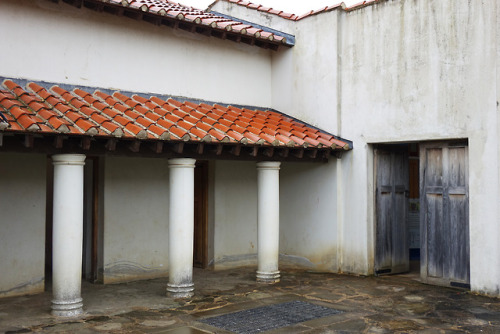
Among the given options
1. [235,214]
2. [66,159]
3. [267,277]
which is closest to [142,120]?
[66,159]

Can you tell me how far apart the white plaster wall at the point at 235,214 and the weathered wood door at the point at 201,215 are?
26 centimetres

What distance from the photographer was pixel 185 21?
1050cm

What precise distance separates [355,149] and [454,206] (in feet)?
7.75

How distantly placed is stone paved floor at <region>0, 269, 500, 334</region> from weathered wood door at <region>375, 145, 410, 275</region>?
0.48 meters

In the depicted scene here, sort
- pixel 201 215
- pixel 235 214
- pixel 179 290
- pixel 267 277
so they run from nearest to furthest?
1. pixel 179 290
2. pixel 267 277
3. pixel 201 215
4. pixel 235 214

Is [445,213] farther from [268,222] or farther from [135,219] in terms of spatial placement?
[135,219]

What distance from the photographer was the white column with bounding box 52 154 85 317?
7859mm

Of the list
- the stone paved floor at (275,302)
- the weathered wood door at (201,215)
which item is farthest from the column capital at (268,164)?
the stone paved floor at (275,302)

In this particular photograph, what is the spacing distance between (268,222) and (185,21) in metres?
4.28

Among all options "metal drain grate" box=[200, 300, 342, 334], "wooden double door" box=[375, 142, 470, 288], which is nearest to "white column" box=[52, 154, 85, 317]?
"metal drain grate" box=[200, 300, 342, 334]

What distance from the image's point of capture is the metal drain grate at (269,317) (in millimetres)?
7305

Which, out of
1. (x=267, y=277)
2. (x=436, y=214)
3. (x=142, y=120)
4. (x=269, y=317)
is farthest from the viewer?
(x=267, y=277)

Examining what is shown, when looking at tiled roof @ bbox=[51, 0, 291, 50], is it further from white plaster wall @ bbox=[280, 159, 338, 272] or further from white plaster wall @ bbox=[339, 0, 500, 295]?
white plaster wall @ bbox=[280, 159, 338, 272]

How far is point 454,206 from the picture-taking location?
9.64m
